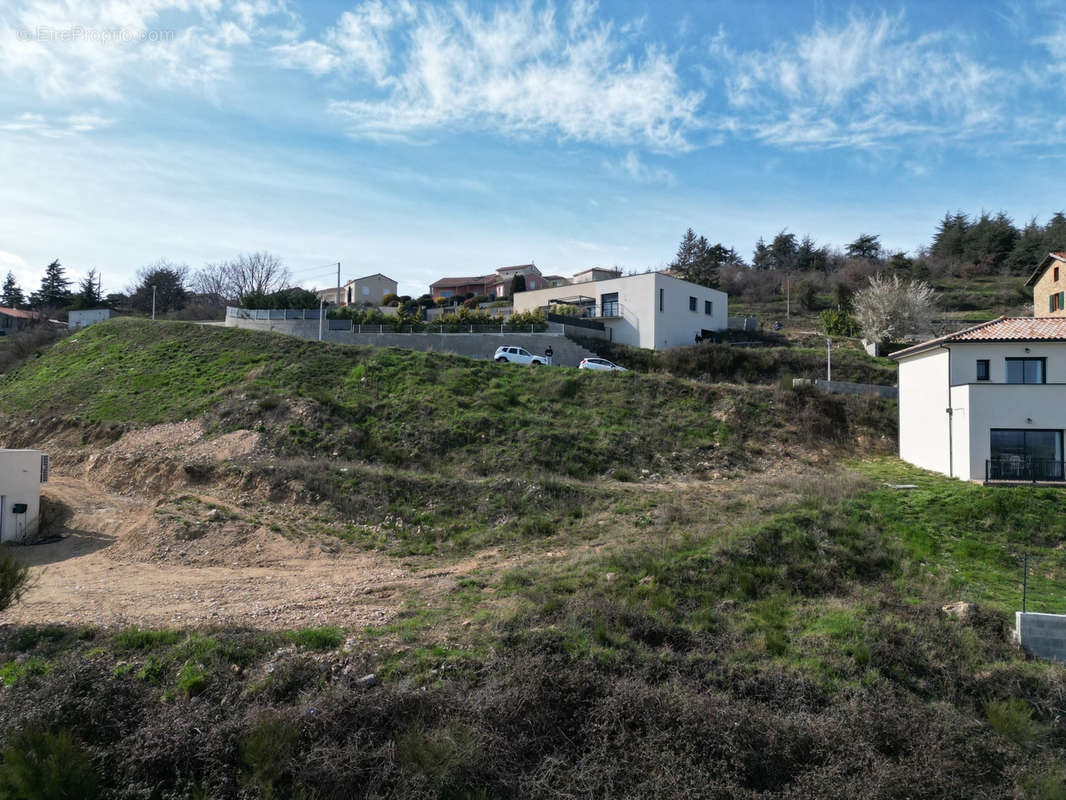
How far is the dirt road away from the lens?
11219 millimetres

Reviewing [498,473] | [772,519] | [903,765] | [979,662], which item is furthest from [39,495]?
[979,662]

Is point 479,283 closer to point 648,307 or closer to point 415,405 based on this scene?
point 648,307

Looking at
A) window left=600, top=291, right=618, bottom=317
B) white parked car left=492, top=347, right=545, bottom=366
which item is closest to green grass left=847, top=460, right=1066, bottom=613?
white parked car left=492, top=347, right=545, bottom=366

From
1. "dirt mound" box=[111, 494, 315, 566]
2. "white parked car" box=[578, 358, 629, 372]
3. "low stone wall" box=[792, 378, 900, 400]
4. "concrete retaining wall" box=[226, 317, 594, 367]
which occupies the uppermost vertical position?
"concrete retaining wall" box=[226, 317, 594, 367]

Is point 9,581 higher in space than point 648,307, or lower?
lower

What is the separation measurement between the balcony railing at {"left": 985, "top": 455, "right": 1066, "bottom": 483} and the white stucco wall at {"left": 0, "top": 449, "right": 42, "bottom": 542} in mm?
27509

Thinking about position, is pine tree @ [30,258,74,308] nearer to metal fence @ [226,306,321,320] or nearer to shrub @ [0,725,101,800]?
metal fence @ [226,306,321,320]

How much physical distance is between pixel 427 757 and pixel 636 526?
29.3ft

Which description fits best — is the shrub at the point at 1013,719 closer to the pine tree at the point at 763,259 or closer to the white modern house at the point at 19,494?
the white modern house at the point at 19,494

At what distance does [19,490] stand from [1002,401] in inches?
1132

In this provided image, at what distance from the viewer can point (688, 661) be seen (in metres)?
10.1

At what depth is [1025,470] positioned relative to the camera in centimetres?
1833

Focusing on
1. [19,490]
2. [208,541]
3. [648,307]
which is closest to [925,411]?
[648,307]

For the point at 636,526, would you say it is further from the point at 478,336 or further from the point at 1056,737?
the point at 478,336
